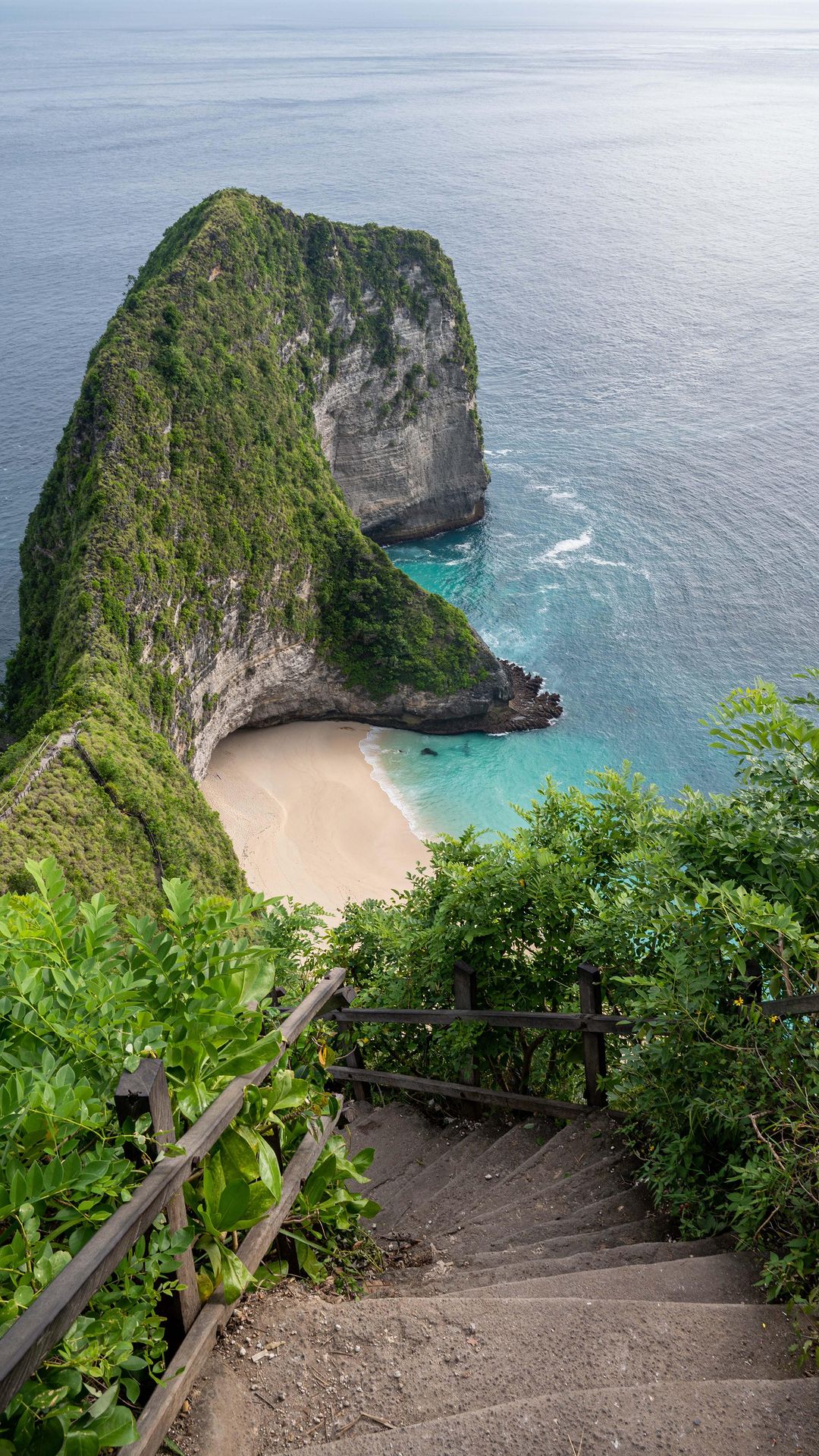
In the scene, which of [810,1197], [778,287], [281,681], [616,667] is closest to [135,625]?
[281,681]

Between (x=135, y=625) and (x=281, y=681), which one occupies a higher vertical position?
(x=135, y=625)

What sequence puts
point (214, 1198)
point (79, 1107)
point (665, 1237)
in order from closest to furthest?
point (79, 1107), point (214, 1198), point (665, 1237)

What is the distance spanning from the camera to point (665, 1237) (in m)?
6.43

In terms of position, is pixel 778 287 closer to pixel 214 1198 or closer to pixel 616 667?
pixel 616 667

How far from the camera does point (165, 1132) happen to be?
4.44 metres

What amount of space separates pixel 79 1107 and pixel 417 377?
57.7 metres

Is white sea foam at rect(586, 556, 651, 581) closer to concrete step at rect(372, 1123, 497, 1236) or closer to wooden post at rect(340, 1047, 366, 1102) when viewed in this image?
wooden post at rect(340, 1047, 366, 1102)

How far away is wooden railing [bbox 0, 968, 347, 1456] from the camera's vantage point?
3.58m

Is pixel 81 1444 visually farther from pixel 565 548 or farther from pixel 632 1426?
pixel 565 548

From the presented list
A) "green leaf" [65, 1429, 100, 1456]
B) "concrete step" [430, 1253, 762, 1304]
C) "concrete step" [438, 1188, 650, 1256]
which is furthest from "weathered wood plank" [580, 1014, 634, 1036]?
"green leaf" [65, 1429, 100, 1456]

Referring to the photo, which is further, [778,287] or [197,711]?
[778,287]

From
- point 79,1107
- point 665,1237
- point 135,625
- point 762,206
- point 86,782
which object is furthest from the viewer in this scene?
point 762,206

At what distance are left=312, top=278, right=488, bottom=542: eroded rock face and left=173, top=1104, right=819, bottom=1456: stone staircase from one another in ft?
166

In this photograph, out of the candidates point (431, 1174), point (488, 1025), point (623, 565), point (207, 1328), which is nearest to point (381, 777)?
point (623, 565)
